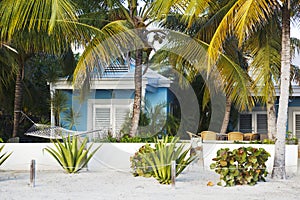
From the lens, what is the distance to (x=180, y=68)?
46.9 feet

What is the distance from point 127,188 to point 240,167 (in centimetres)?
239

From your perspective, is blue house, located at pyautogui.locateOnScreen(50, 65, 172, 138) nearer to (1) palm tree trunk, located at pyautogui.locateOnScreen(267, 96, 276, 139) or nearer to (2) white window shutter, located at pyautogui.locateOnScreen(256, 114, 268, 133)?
(2) white window shutter, located at pyautogui.locateOnScreen(256, 114, 268, 133)

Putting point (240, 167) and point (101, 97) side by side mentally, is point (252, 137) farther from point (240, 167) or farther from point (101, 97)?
point (240, 167)

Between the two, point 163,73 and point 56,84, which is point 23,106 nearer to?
point 56,84

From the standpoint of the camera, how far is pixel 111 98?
17.7m

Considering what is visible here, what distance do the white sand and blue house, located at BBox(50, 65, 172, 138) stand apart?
590 centimetres

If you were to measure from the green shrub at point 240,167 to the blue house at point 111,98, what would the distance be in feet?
22.4

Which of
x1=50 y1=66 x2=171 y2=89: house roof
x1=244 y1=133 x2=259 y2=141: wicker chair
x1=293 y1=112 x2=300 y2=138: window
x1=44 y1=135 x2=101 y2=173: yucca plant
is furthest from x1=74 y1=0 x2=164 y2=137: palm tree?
x1=293 y1=112 x2=300 y2=138: window

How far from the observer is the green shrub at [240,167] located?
31.6 ft

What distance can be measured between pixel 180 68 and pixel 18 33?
4.89 meters

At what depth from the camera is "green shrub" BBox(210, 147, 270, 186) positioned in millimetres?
9617

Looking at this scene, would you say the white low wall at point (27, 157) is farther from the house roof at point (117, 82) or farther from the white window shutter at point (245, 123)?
the white window shutter at point (245, 123)

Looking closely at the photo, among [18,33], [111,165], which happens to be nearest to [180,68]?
[111,165]

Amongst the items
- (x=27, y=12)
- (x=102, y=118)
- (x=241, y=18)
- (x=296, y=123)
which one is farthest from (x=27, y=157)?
(x=296, y=123)
